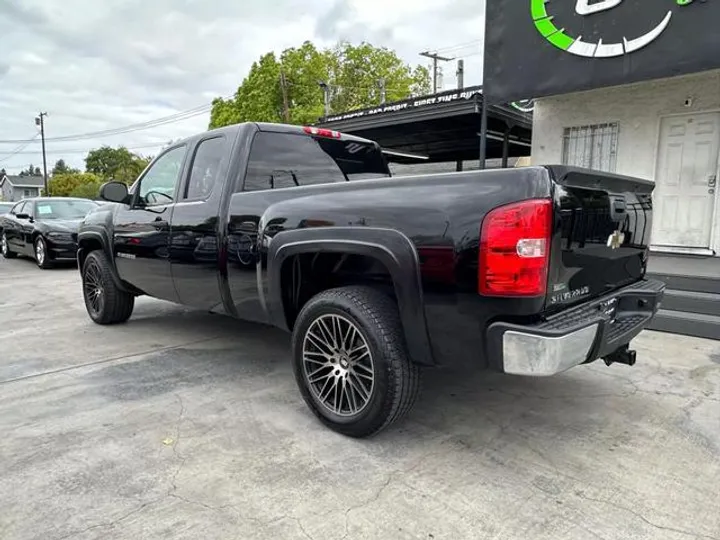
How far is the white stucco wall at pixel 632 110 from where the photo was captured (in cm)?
752

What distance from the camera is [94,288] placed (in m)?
5.84

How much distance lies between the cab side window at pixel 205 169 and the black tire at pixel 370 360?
155cm

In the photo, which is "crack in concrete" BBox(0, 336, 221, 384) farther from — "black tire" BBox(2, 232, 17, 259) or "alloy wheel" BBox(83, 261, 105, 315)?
"black tire" BBox(2, 232, 17, 259)

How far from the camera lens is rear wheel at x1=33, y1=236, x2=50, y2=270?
441 inches

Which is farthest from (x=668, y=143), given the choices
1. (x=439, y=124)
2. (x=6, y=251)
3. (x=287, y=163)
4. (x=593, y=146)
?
(x=6, y=251)

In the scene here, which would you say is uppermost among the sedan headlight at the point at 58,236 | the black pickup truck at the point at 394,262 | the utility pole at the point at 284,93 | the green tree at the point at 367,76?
the green tree at the point at 367,76

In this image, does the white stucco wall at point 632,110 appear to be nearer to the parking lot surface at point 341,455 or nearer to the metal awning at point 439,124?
the metal awning at point 439,124

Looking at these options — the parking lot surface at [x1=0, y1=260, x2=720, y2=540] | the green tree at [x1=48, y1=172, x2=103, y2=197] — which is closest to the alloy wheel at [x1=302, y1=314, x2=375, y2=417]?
the parking lot surface at [x1=0, y1=260, x2=720, y2=540]

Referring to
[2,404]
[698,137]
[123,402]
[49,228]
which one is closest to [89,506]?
[123,402]

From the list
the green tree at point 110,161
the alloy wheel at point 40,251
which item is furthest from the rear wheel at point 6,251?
the green tree at point 110,161

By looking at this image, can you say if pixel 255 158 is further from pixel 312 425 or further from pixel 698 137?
pixel 698 137

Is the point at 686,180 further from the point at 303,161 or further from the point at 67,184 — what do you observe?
the point at 67,184

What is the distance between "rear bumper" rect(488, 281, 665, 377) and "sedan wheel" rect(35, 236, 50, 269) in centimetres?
1148

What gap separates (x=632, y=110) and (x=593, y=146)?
2.55 ft
